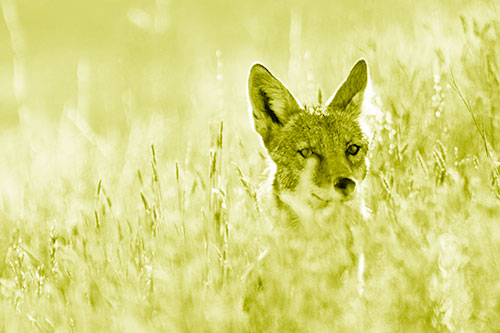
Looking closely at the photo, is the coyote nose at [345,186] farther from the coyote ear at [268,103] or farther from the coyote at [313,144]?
the coyote ear at [268,103]

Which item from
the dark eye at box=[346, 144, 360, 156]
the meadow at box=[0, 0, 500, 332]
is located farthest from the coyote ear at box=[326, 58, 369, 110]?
the dark eye at box=[346, 144, 360, 156]

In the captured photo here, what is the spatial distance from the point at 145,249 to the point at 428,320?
1719mm

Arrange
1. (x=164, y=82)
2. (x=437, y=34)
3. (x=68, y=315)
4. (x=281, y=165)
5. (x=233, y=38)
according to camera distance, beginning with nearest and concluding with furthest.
Result: (x=68, y=315) < (x=281, y=165) < (x=437, y=34) < (x=164, y=82) < (x=233, y=38)

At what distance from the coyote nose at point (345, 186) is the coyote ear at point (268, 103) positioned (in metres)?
0.92

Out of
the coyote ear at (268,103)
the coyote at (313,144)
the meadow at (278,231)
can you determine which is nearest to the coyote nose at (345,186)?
the coyote at (313,144)

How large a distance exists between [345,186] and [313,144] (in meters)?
0.54

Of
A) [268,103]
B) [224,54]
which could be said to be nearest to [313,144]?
[268,103]

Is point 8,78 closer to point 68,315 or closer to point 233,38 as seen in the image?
point 233,38

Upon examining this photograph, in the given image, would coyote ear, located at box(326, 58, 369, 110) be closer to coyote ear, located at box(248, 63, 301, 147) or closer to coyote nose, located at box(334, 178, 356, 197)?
coyote ear, located at box(248, 63, 301, 147)

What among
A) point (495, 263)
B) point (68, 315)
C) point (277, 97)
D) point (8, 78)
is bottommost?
point (8, 78)

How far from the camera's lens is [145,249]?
14.1 ft

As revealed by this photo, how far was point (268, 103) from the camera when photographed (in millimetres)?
5160

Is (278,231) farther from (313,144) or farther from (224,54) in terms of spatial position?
(224,54)

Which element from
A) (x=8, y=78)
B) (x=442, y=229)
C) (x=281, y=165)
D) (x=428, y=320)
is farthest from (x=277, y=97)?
(x=8, y=78)
